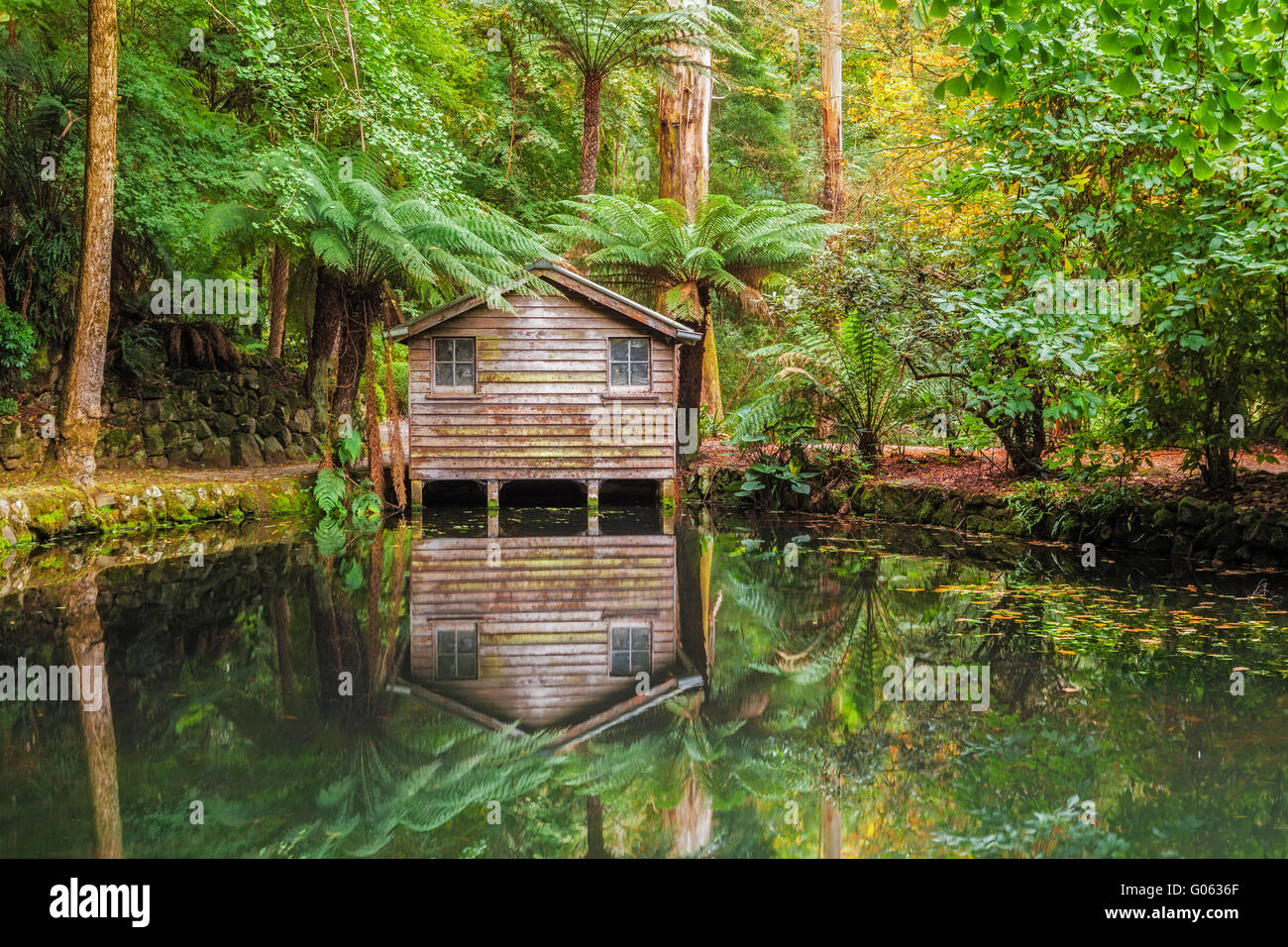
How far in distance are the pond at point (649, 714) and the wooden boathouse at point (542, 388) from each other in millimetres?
5469

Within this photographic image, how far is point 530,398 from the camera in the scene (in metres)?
13.1

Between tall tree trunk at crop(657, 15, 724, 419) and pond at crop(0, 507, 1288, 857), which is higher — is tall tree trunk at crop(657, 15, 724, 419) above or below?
above

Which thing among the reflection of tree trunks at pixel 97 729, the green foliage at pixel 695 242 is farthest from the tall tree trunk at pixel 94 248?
the green foliage at pixel 695 242

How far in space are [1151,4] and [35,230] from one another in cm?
1121

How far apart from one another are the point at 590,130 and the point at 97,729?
12.8 metres

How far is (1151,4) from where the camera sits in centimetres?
479

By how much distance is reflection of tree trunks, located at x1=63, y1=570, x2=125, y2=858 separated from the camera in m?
2.81

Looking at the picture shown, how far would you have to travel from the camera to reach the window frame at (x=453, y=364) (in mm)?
13070

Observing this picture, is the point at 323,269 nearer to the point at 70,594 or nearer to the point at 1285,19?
the point at 70,594

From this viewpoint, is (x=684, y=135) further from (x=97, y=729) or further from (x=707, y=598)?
(x=97, y=729)

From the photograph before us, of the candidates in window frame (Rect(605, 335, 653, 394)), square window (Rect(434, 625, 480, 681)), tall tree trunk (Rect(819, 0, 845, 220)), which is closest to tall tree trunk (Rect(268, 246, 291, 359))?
window frame (Rect(605, 335, 653, 394))

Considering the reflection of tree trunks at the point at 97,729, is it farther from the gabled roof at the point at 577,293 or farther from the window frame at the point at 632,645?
the gabled roof at the point at 577,293

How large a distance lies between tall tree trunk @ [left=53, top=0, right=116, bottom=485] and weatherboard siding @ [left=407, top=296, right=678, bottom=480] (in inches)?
168

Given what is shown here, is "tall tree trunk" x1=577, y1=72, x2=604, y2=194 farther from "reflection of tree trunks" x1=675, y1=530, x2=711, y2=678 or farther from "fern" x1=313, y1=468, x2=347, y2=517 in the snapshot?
"reflection of tree trunks" x1=675, y1=530, x2=711, y2=678
